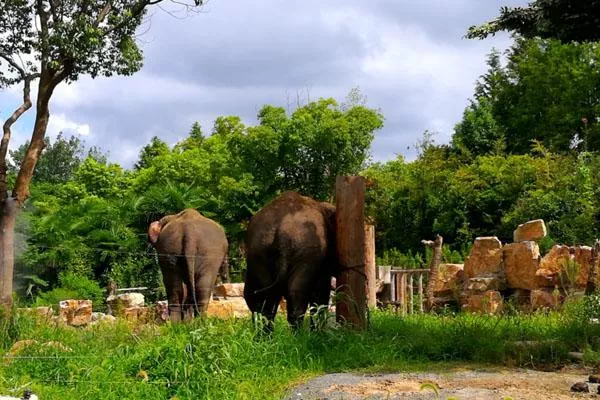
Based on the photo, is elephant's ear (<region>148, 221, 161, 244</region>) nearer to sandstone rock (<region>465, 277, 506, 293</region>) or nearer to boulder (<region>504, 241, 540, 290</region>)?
sandstone rock (<region>465, 277, 506, 293</region>)

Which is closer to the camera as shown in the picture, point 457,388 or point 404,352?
point 457,388

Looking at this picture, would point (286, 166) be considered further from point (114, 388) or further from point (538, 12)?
point (114, 388)

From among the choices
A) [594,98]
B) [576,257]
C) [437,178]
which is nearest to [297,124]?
[437,178]

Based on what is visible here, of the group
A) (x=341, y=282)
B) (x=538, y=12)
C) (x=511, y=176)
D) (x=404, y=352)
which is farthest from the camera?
(x=511, y=176)

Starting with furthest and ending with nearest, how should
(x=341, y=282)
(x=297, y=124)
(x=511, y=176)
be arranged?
(x=297, y=124), (x=511, y=176), (x=341, y=282)

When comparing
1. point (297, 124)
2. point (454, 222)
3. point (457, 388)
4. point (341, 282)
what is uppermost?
point (297, 124)

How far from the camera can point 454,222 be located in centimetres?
2297

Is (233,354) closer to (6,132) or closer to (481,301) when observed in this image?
(6,132)

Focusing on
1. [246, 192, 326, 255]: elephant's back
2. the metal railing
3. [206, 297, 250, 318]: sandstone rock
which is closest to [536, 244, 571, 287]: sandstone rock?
the metal railing

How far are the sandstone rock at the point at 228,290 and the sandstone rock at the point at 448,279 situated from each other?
380 centimetres

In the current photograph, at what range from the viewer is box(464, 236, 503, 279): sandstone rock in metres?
16.5

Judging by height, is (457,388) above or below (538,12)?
below

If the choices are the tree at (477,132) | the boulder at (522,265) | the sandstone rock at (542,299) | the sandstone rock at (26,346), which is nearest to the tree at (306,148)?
the tree at (477,132)

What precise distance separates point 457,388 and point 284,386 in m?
1.35
